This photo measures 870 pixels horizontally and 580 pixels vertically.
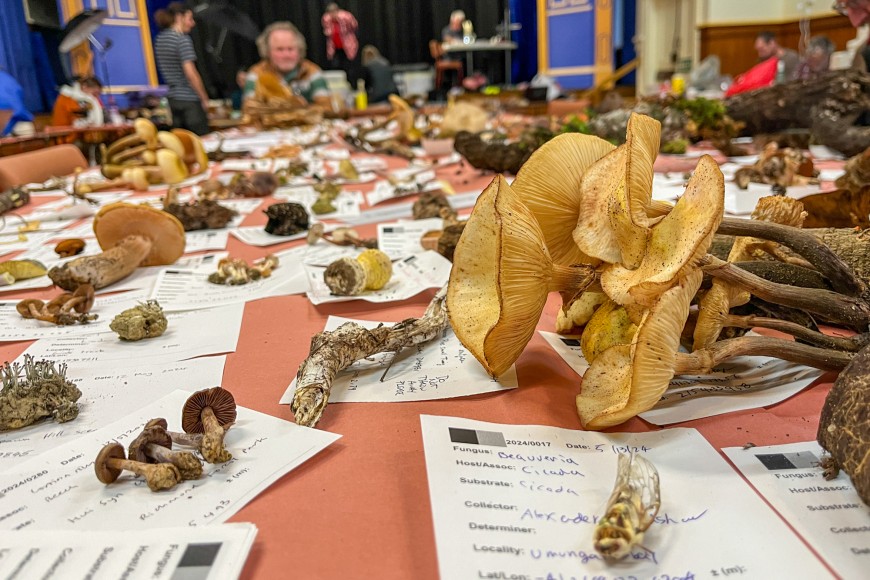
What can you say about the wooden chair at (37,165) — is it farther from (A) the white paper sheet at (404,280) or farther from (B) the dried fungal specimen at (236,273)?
(A) the white paper sheet at (404,280)

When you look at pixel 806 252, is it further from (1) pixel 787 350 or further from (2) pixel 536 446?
(2) pixel 536 446

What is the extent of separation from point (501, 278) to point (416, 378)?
0.38 m

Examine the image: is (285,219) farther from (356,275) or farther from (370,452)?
(370,452)

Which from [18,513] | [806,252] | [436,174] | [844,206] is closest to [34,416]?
[18,513]

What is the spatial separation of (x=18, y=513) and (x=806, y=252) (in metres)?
1.31

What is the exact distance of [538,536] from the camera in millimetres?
731

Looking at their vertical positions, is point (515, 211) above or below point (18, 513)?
above

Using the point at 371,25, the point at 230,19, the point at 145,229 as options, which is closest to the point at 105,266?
the point at 145,229

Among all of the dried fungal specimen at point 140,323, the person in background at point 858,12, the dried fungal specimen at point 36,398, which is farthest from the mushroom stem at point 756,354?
the person in background at point 858,12

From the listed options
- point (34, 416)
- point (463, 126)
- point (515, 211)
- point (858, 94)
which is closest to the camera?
point (515, 211)

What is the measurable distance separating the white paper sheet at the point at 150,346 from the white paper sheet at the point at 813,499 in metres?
1.07

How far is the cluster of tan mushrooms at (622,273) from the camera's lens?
2.65 ft

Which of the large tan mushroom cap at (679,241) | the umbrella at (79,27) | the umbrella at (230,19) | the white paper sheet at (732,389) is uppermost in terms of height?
the umbrella at (230,19)

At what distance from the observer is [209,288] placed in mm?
1829
